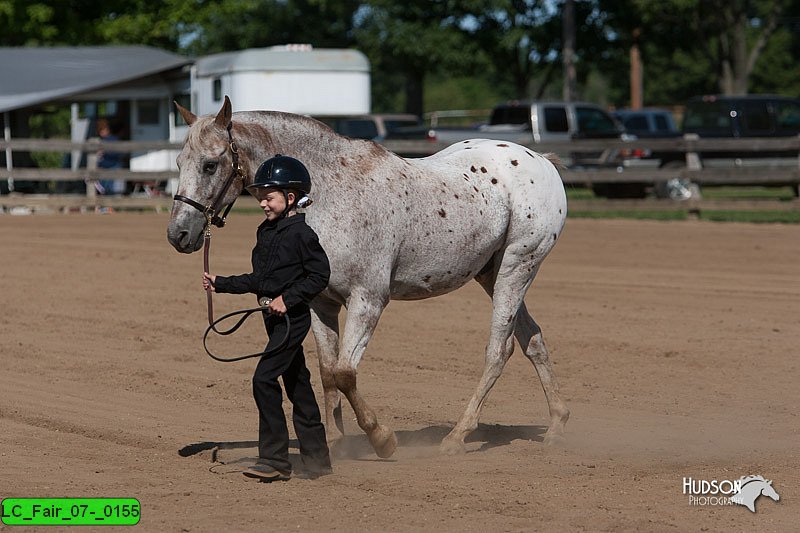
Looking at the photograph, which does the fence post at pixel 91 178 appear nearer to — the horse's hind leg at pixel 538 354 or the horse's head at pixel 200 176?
the horse's hind leg at pixel 538 354

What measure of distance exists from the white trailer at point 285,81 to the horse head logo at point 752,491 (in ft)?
73.1

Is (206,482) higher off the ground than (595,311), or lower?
higher

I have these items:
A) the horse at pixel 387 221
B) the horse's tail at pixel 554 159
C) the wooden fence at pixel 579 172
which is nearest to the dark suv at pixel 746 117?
the wooden fence at pixel 579 172

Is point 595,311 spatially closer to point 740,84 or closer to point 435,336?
point 435,336

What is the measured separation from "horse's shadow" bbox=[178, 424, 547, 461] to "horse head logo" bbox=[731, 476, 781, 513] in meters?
1.62

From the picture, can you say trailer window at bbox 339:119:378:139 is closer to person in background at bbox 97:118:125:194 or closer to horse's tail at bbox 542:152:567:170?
person in background at bbox 97:118:125:194

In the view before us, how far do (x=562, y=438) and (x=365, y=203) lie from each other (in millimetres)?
2064

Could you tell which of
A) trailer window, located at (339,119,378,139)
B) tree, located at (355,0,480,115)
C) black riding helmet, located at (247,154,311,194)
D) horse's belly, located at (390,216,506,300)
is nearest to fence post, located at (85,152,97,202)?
trailer window, located at (339,119,378,139)

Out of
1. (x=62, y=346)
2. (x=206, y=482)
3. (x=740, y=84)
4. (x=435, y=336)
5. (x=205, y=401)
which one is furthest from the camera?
(x=740, y=84)

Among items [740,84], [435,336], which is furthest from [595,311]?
[740,84]

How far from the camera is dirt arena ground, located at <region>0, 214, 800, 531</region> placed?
5.74m

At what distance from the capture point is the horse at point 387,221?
247 inches

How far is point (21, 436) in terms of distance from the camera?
708cm

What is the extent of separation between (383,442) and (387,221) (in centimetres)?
123
